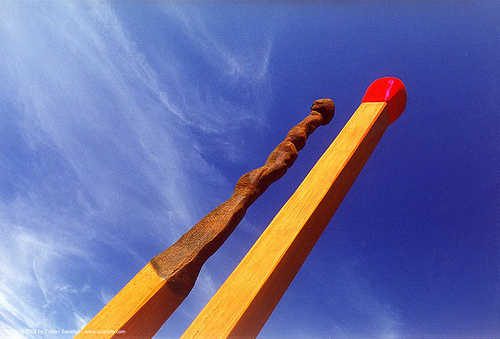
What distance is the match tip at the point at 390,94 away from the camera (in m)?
1.88

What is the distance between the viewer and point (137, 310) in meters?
0.97

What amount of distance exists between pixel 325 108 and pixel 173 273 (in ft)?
3.59

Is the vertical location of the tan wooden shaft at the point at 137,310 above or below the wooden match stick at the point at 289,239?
below

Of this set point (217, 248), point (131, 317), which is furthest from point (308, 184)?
point (131, 317)

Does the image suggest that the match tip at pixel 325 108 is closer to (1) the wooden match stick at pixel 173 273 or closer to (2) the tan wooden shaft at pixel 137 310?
(1) the wooden match stick at pixel 173 273

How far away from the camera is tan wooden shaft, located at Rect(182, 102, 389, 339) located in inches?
37.7

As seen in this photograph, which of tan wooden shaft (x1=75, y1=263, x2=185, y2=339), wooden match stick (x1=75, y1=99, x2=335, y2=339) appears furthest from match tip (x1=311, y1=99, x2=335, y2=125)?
tan wooden shaft (x1=75, y1=263, x2=185, y2=339)

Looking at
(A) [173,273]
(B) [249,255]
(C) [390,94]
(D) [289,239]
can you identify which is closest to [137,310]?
(A) [173,273]

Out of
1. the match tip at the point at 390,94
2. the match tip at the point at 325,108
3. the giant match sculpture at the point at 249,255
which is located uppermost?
the match tip at the point at 390,94

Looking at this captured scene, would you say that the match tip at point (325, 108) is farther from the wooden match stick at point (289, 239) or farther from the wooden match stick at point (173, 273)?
the wooden match stick at point (173, 273)

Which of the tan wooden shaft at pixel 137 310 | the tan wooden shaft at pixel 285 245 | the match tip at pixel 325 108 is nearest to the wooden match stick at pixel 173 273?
the tan wooden shaft at pixel 137 310

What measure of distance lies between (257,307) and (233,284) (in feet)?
0.29

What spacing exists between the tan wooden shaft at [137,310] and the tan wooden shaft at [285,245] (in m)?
0.13

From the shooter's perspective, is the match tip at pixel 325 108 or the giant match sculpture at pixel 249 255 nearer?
the giant match sculpture at pixel 249 255
